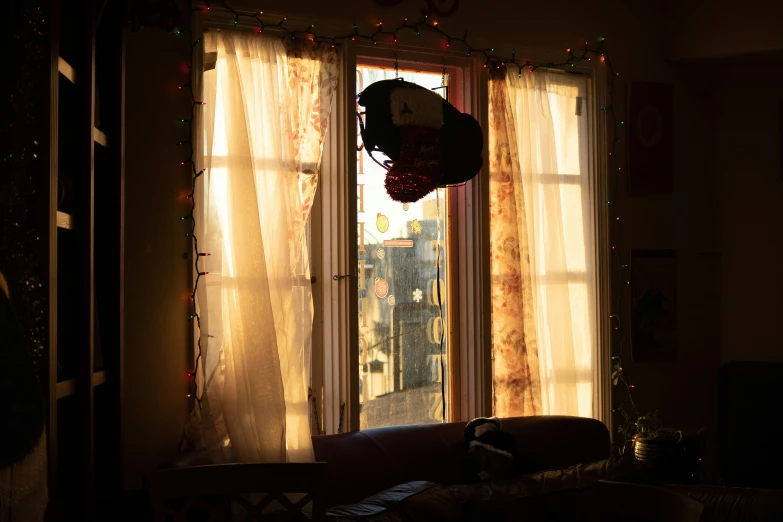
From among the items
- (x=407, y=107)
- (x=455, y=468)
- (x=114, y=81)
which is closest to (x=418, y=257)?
(x=407, y=107)

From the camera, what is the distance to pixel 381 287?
393 cm

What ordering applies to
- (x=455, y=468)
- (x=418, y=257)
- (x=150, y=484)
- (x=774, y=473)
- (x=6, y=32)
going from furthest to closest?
(x=774, y=473)
(x=418, y=257)
(x=455, y=468)
(x=150, y=484)
(x=6, y=32)

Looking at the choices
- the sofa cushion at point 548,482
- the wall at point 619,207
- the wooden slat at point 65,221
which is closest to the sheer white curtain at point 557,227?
the wall at point 619,207

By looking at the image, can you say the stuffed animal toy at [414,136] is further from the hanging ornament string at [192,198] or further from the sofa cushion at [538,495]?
the sofa cushion at [538,495]

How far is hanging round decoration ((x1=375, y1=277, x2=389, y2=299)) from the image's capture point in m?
3.92

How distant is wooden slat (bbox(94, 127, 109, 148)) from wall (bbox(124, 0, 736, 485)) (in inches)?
32.6

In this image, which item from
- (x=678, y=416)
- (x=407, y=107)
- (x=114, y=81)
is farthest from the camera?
(x=678, y=416)

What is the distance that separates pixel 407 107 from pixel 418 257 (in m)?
0.81

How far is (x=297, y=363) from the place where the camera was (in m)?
3.45

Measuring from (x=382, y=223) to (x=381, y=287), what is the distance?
1.10 feet

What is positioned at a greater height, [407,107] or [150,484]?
[407,107]

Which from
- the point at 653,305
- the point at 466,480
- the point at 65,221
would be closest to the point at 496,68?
the point at 653,305

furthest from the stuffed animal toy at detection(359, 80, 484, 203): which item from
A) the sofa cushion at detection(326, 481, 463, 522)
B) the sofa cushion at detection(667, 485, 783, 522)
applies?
the sofa cushion at detection(667, 485, 783, 522)

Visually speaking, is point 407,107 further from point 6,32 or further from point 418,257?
point 6,32
